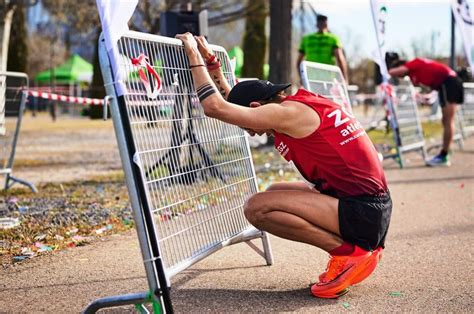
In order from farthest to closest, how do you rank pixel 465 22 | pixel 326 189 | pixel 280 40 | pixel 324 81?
pixel 280 40 < pixel 465 22 < pixel 324 81 < pixel 326 189

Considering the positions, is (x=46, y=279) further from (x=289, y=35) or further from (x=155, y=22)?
(x=155, y=22)

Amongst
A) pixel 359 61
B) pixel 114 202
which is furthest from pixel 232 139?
pixel 359 61

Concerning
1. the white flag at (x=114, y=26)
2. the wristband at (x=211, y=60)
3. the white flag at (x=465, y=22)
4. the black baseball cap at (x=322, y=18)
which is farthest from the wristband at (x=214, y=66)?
the black baseball cap at (x=322, y=18)

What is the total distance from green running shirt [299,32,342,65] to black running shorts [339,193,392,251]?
8.59 metres

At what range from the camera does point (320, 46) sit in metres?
12.9

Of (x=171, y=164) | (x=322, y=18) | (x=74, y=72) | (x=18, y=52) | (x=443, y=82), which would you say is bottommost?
(x=443, y=82)

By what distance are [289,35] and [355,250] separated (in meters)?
10.9

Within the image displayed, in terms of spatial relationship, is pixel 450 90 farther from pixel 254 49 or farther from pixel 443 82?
pixel 254 49

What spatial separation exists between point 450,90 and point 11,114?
7.08 meters

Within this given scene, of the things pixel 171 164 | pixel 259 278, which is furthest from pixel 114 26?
pixel 259 278

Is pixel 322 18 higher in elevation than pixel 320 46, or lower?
higher

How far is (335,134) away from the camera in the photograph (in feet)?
14.6

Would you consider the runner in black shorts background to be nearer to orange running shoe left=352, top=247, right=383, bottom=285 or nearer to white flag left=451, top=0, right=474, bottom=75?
white flag left=451, top=0, right=474, bottom=75

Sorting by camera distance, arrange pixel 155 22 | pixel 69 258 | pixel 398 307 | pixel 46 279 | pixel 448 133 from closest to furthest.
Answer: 1. pixel 398 307
2. pixel 46 279
3. pixel 69 258
4. pixel 448 133
5. pixel 155 22
